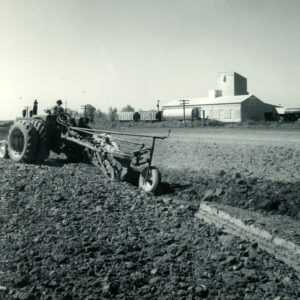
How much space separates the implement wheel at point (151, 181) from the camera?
796 cm

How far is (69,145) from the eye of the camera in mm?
10461

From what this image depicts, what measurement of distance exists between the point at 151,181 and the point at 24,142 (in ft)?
12.5

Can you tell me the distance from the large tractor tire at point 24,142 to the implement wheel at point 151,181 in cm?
316

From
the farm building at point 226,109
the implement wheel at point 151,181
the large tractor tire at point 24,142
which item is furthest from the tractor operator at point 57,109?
the farm building at point 226,109

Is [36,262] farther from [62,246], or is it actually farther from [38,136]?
[38,136]

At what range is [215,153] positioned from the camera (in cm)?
1228

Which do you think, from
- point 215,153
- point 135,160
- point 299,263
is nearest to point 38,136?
point 135,160

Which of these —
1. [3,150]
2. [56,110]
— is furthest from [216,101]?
[56,110]

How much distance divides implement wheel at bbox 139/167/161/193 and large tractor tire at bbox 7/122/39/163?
316 cm

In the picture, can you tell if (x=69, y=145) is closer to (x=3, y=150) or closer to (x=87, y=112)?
(x=3, y=150)

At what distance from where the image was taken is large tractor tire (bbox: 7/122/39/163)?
33.0ft

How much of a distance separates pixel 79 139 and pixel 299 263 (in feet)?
21.3

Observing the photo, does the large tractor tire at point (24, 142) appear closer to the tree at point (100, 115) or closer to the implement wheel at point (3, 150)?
the implement wheel at point (3, 150)

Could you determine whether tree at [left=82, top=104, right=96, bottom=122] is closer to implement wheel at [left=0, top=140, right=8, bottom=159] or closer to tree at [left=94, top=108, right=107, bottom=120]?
implement wheel at [left=0, top=140, right=8, bottom=159]
